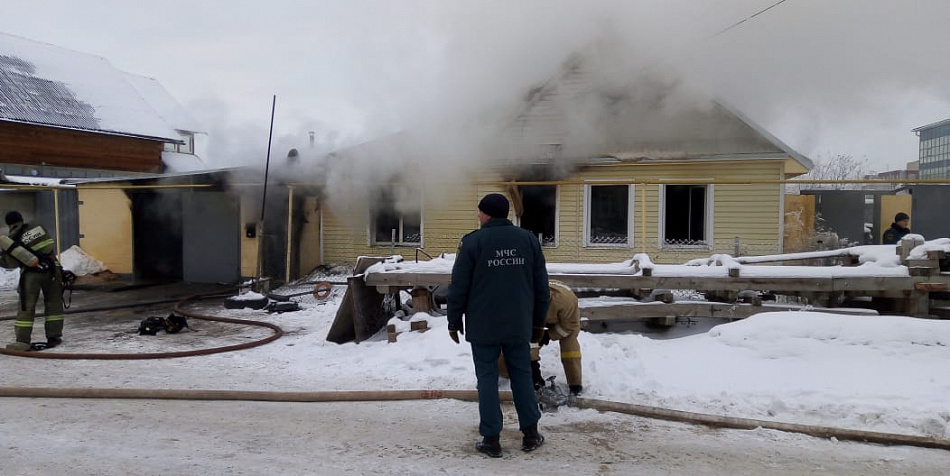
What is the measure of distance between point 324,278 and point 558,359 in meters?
8.49

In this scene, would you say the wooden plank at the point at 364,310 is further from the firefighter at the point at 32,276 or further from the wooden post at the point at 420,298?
the firefighter at the point at 32,276

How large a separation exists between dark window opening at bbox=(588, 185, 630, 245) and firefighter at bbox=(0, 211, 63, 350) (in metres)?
9.21

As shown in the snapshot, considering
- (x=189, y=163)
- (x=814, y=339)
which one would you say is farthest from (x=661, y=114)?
(x=189, y=163)

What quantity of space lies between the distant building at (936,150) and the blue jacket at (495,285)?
1729 cm

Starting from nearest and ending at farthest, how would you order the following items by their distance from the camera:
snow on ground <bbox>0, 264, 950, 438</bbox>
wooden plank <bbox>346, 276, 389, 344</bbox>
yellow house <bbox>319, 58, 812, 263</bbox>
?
snow on ground <bbox>0, 264, 950, 438</bbox>
wooden plank <bbox>346, 276, 389, 344</bbox>
yellow house <bbox>319, 58, 812, 263</bbox>

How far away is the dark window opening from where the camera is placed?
12.9m

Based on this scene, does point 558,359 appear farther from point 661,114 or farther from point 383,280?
point 661,114

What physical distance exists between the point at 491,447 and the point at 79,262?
42.1ft

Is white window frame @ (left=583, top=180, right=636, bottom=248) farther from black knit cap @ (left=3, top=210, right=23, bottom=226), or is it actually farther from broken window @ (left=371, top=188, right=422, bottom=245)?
black knit cap @ (left=3, top=210, right=23, bottom=226)

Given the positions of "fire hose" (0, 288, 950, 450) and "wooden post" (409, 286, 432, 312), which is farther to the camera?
"wooden post" (409, 286, 432, 312)

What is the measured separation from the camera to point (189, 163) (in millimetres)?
25984

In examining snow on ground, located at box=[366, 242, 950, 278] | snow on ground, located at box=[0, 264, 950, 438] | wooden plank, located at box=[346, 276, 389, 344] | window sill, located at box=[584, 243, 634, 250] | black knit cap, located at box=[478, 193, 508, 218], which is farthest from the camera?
window sill, located at box=[584, 243, 634, 250]

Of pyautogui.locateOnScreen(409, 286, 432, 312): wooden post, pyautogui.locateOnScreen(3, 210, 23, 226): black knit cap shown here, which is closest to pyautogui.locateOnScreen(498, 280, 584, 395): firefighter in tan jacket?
pyautogui.locateOnScreen(409, 286, 432, 312): wooden post

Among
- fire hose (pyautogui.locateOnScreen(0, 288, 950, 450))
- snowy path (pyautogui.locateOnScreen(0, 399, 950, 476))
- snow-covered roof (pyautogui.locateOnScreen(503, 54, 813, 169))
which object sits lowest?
snowy path (pyautogui.locateOnScreen(0, 399, 950, 476))
